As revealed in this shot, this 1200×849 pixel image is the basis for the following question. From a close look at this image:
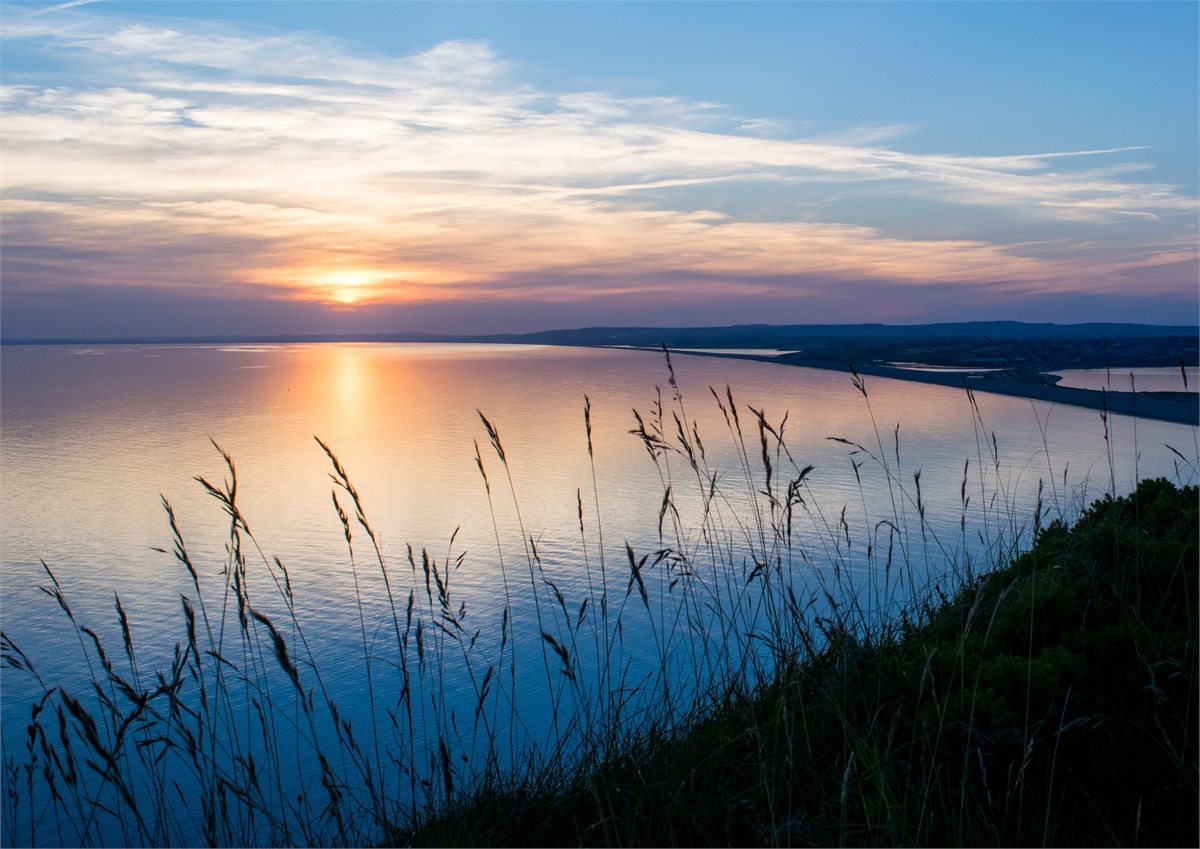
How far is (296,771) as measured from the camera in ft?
14.0

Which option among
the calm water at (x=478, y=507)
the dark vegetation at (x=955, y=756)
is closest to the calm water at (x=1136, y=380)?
the calm water at (x=478, y=507)

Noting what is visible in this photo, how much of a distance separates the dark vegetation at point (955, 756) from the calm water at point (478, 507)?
0.48m

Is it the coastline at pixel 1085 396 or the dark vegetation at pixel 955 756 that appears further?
the coastline at pixel 1085 396

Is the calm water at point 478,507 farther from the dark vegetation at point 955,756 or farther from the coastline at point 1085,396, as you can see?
Answer: the coastline at point 1085,396

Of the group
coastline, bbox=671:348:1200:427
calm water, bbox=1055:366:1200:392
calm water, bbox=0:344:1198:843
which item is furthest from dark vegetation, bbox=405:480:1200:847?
calm water, bbox=1055:366:1200:392

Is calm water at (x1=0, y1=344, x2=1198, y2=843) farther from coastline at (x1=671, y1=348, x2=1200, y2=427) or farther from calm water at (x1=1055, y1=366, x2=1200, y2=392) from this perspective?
calm water at (x1=1055, y1=366, x2=1200, y2=392)

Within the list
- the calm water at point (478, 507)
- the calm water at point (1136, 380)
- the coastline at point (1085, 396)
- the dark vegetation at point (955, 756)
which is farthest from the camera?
the calm water at point (1136, 380)

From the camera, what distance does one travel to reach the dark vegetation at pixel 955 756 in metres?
2.20

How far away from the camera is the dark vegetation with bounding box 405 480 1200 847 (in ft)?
7.23

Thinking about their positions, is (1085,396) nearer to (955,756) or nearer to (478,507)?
(478,507)

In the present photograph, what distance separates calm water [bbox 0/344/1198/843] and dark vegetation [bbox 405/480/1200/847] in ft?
1.59

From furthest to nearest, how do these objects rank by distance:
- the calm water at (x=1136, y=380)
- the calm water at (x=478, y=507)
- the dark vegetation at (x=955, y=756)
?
the calm water at (x=1136, y=380), the calm water at (x=478, y=507), the dark vegetation at (x=955, y=756)

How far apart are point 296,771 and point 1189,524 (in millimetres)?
4485

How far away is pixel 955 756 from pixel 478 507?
7.58 m
